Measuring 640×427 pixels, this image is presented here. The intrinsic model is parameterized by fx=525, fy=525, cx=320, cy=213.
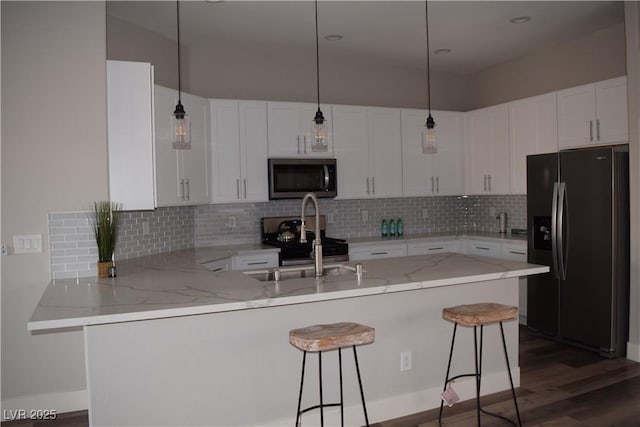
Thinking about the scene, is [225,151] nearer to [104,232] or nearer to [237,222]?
[237,222]

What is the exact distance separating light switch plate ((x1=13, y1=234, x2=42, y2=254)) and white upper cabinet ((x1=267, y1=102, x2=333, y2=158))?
2361 millimetres

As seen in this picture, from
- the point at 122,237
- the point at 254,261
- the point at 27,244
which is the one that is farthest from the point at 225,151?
the point at 27,244

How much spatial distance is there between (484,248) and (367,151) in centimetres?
165

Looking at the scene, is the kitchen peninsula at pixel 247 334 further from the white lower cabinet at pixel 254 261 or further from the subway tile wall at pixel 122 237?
the white lower cabinet at pixel 254 261

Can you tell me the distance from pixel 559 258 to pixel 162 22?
394 centimetres

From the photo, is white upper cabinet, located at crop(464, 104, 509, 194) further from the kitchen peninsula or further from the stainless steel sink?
the stainless steel sink

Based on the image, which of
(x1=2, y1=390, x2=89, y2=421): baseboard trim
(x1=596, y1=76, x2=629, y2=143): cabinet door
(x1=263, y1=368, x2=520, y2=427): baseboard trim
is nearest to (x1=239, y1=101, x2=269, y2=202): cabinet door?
(x1=2, y1=390, x2=89, y2=421): baseboard trim

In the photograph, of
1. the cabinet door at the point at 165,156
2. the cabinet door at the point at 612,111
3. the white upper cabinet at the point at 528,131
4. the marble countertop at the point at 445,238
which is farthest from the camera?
the marble countertop at the point at 445,238

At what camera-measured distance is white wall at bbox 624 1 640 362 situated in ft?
13.4

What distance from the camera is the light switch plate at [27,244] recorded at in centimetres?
336

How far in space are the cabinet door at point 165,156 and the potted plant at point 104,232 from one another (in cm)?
64

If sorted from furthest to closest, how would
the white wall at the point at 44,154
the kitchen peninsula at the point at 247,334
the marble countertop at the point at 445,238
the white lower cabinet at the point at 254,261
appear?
the marble countertop at the point at 445,238
the white lower cabinet at the point at 254,261
the white wall at the point at 44,154
the kitchen peninsula at the point at 247,334

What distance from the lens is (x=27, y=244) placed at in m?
3.37

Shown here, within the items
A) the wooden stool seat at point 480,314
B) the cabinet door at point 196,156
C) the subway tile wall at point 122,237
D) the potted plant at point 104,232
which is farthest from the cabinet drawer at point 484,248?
the potted plant at point 104,232
